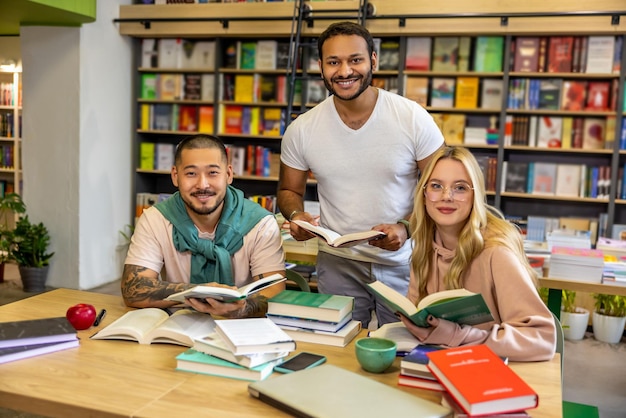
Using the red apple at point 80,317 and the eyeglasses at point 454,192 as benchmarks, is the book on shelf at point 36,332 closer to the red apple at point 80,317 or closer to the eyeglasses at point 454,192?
the red apple at point 80,317

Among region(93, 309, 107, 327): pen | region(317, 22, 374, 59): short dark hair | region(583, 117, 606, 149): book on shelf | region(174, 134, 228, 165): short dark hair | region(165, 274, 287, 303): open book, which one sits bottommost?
region(93, 309, 107, 327): pen

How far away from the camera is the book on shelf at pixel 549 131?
5081 millimetres

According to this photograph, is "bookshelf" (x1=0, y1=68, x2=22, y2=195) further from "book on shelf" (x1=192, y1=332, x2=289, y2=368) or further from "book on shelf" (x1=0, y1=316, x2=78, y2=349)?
"book on shelf" (x1=192, y1=332, x2=289, y2=368)

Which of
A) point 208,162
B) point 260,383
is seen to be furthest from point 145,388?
point 208,162

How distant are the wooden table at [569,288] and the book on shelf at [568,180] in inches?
83.7

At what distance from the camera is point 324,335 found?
1.78 m

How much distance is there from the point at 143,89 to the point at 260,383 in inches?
199

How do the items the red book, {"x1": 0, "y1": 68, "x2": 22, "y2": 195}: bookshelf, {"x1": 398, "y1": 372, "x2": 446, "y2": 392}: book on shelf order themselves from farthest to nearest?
{"x1": 0, "y1": 68, "x2": 22, "y2": 195}: bookshelf
{"x1": 398, "y1": 372, "x2": 446, "y2": 392}: book on shelf
the red book

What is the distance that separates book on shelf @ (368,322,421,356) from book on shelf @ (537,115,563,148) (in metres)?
3.76

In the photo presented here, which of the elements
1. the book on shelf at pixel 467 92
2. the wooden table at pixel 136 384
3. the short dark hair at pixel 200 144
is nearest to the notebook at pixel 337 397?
the wooden table at pixel 136 384

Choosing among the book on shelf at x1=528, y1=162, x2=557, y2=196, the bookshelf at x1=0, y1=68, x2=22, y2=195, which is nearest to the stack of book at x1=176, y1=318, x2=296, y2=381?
the book on shelf at x1=528, y1=162, x2=557, y2=196

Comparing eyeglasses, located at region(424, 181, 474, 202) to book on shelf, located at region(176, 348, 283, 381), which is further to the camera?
eyeglasses, located at region(424, 181, 474, 202)

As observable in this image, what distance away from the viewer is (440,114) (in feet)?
17.4

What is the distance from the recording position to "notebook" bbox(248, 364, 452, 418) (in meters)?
1.28
